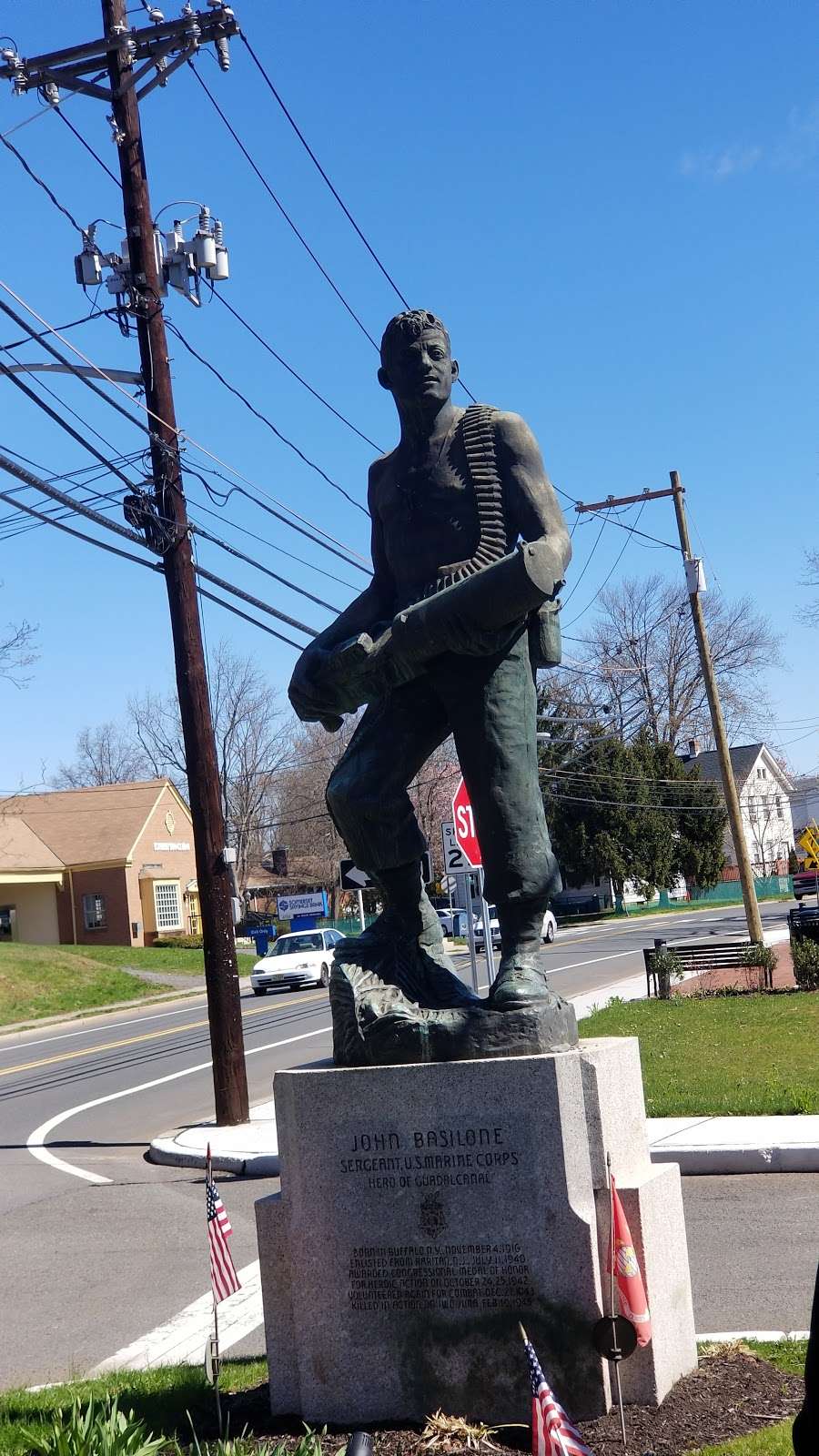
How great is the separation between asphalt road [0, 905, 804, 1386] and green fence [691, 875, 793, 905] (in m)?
47.0

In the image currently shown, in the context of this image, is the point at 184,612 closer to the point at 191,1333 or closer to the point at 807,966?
the point at 191,1333

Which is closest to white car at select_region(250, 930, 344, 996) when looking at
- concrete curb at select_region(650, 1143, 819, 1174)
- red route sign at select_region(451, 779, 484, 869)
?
red route sign at select_region(451, 779, 484, 869)

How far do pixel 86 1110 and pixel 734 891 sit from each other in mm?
56516

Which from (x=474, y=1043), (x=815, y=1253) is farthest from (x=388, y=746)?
(x=815, y=1253)

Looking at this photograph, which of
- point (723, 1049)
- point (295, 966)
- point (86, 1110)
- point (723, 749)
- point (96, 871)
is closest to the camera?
point (723, 1049)

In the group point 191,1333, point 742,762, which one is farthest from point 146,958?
point 742,762

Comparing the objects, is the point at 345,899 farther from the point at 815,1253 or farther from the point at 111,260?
the point at 815,1253

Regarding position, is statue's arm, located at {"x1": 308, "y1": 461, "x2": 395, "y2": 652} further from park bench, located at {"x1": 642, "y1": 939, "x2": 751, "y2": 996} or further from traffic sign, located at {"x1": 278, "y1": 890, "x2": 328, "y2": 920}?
traffic sign, located at {"x1": 278, "y1": 890, "x2": 328, "y2": 920}

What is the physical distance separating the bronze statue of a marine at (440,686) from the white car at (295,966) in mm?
27112

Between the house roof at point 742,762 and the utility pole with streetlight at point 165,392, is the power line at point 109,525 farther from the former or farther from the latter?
the house roof at point 742,762

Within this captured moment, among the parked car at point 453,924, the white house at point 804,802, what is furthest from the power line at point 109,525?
the white house at point 804,802

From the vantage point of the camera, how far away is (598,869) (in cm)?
5872

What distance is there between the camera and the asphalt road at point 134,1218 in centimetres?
655

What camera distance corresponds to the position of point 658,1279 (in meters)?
4.57
